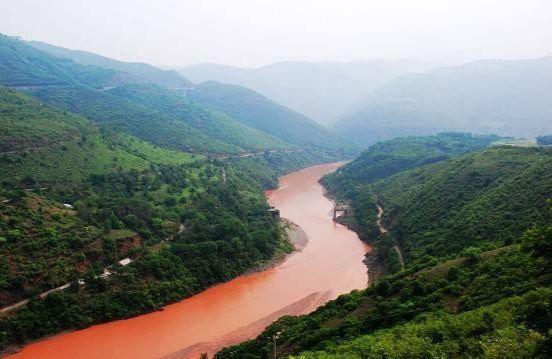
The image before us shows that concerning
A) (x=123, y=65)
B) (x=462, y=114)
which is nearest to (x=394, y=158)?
(x=462, y=114)

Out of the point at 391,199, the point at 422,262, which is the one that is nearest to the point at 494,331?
the point at 422,262

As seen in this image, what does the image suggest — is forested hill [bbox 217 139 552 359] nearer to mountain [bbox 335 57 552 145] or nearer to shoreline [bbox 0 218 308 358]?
shoreline [bbox 0 218 308 358]

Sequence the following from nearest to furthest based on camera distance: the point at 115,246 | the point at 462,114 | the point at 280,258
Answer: the point at 115,246 → the point at 280,258 → the point at 462,114

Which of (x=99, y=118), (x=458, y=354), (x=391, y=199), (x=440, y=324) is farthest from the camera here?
(x=99, y=118)

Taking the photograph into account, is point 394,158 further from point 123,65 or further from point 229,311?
point 123,65

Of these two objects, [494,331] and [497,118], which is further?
[497,118]

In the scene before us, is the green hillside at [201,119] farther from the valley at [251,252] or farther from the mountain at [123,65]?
the mountain at [123,65]

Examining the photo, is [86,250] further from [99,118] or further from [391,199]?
[99,118]

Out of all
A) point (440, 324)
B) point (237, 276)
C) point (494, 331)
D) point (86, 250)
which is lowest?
point (237, 276)
